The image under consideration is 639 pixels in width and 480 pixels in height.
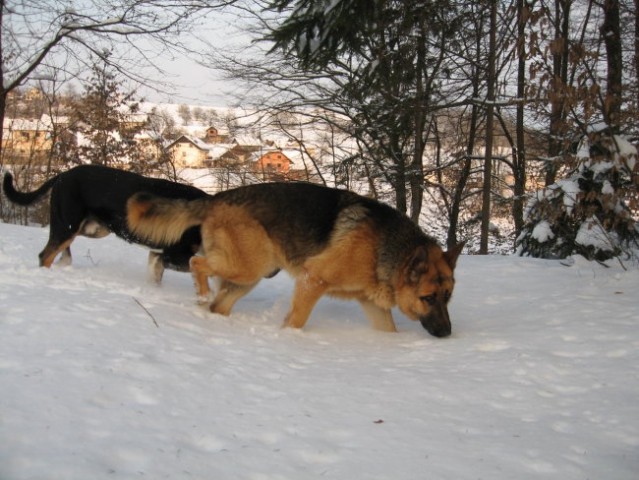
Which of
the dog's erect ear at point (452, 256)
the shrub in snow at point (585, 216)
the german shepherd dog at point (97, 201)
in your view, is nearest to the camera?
the dog's erect ear at point (452, 256)

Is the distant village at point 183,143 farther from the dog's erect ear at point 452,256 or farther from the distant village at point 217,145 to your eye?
the dog's erect ear at point 452,256

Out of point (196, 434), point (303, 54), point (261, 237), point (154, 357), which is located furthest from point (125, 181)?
point (303, 54)

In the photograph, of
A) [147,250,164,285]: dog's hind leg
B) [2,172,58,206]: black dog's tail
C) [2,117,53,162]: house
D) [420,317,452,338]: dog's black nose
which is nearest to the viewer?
[420,317,452,338]: dog's black nose

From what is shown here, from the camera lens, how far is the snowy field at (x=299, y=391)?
2.34m

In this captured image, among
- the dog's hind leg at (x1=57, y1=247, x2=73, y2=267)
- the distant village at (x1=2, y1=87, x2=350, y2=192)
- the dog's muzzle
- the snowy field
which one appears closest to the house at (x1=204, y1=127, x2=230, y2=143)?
the distant village at (x1=2, y1=87, x2=350, y2=192)

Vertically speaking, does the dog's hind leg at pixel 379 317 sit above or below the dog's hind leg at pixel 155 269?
below

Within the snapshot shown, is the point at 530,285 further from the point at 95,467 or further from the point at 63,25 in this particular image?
the point at 63,25

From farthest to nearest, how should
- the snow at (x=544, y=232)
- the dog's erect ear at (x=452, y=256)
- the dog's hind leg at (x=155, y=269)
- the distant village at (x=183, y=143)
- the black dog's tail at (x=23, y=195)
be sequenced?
the distant village at (x=183, y=143), the snow at (x=544, y=232), the black dog's tail at (x=23, y=195), the dog's hind leg at (x=155, y=269), the dog's erect ear at (x=452, y=256)

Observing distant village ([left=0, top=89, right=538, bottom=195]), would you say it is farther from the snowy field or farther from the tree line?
the snowy field

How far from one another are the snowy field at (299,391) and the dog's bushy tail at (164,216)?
67 cm

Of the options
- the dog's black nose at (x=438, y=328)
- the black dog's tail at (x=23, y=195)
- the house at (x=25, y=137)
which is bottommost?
the dog's black nose at (x=438, y=328)

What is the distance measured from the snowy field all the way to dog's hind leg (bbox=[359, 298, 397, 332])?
5.2 inches

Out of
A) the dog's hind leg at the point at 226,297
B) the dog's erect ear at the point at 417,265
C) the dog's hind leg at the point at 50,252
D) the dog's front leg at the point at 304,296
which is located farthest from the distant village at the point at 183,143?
the dog's erect ear at the point at 417,265

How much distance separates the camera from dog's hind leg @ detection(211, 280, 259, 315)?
568 cm
